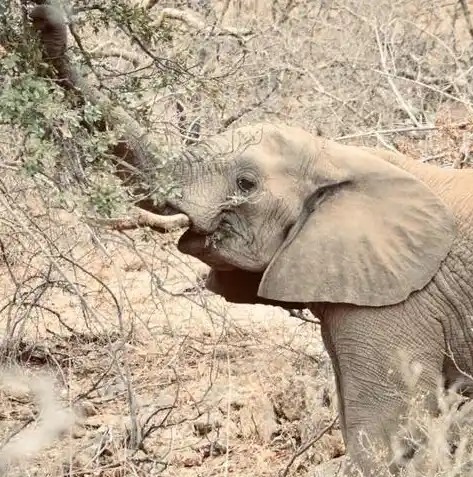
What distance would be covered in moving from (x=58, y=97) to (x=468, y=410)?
168 cm

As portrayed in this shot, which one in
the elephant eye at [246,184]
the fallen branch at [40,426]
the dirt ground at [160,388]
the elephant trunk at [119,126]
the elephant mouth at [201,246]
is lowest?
the dirt ground at [160,388]

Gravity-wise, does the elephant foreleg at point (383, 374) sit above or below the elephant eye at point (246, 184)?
below

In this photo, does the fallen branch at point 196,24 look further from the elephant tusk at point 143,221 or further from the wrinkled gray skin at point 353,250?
the elephant tusk at point 143,221

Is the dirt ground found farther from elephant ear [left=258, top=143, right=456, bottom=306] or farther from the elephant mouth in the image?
elephant ear [left=258, top=143, right=456, bottom=306]

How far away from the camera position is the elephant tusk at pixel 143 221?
3.92 m

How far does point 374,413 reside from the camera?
4.45 meters

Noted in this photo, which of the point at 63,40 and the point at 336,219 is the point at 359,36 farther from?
the point at 63,40

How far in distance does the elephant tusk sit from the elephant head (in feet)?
0.80

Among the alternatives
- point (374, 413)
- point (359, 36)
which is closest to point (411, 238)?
point (374, 413)

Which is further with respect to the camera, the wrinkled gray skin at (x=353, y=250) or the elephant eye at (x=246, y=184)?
the elephant eye at (x=246, y=184)

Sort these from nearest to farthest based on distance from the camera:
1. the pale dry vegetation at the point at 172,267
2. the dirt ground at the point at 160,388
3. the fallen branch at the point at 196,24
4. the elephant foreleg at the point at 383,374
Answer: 1. the pale dry vegetation at the point at 172,267
2. the elephant foreleg at the point at 383,374
3. the dirt ground at the point at 160,388
4. the fallen branch at the point at 196,24

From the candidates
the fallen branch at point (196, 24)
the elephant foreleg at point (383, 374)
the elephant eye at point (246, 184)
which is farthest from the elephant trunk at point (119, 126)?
the fallen branch at point (196, 24)

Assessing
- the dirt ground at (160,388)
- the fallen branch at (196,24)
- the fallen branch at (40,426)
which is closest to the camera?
the fallen branch at (40,426)

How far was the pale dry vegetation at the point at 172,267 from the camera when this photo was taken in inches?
159
